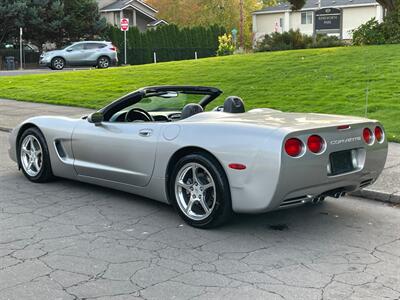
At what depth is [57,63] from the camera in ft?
107

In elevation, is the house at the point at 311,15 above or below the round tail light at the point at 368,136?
above

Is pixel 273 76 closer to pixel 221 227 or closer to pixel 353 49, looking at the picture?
pixel 353 49

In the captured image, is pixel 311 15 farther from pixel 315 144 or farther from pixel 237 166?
pixel 237 166

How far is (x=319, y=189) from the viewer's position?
193 inches

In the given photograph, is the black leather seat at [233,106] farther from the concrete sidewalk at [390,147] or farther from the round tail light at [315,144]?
the concrete sidewalk at [390,147]

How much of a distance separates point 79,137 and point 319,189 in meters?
2.85

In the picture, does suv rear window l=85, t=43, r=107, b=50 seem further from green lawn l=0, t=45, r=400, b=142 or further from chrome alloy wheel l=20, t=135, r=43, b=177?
chrome alloy wheel l=20, t=135, r=43, b=177

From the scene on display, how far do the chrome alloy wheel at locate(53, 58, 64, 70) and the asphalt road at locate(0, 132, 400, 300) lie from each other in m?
27.3

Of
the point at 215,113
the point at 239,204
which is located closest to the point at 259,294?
the point at 239,204

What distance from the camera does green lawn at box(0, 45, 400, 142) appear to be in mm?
12055

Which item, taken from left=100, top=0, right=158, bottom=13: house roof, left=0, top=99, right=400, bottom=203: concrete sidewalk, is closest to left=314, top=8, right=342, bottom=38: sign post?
left=0, top=99, right=400, bottom=203: concrete sidewalk

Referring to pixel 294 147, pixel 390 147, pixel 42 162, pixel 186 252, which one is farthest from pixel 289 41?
pixel 186 252

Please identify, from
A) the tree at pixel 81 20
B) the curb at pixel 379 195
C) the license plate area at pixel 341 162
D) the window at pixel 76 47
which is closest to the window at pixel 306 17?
the tree at pixel 81 20

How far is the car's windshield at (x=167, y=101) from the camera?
242 inches
